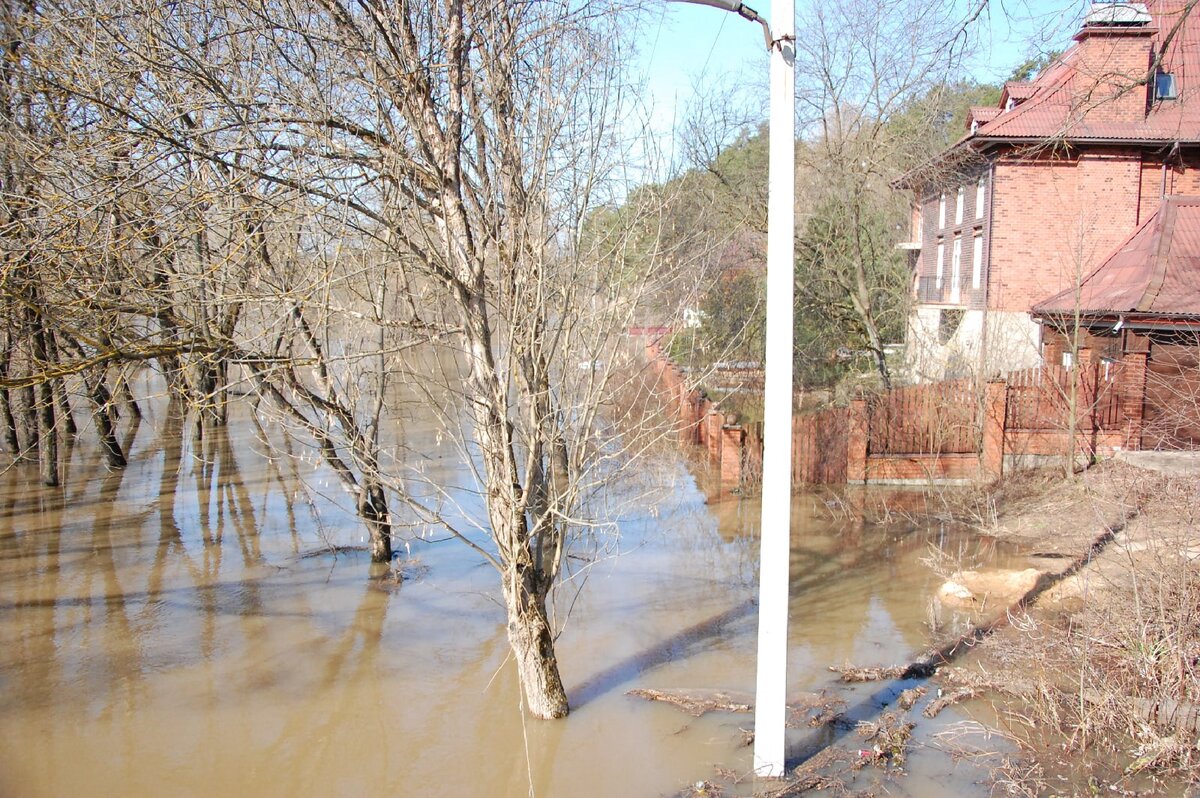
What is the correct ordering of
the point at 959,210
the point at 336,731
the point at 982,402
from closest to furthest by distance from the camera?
1. the point at 336,731
2. the point at 982,402
3. the point at 959,210

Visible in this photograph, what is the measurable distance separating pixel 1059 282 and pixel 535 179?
17.2 metres

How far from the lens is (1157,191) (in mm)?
19344

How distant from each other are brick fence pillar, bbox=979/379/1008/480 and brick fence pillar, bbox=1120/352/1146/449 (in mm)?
2019

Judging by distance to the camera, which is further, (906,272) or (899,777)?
(906,272)

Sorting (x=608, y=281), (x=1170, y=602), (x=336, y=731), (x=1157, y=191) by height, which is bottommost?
(x=336, y=731)

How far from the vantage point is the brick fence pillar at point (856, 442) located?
15.4m

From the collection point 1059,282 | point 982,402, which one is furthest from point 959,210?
point 982,402

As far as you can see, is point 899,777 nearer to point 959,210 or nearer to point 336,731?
point 336,731

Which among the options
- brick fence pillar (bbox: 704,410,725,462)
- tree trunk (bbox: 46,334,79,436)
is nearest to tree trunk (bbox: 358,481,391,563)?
tree trunk (bbox: 46,334,79,436)

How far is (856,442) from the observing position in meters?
15.5

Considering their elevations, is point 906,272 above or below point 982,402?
above

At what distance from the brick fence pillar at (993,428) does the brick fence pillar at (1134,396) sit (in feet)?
6.62

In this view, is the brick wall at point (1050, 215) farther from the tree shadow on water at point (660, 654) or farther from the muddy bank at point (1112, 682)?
the tree shadow on water at point (660, 654)

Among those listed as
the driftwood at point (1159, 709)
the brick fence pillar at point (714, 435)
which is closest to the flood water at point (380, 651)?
the driftwood at point (1159, 709)
